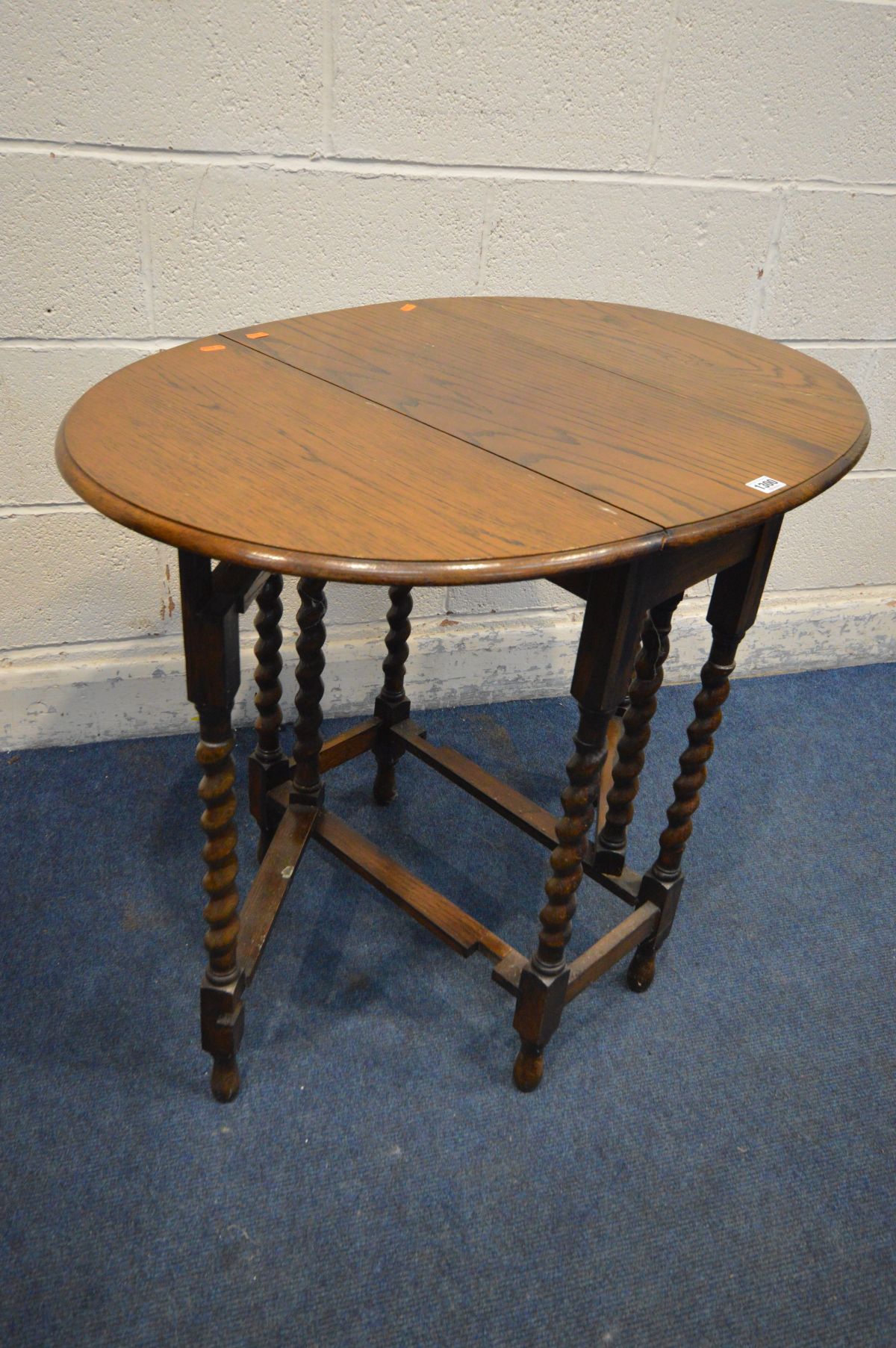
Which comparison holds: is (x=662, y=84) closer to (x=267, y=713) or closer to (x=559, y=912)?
(x=267, y=713)

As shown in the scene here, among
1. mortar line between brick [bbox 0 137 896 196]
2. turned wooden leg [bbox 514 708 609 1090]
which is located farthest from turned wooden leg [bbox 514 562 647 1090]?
mortar line between brick [bbox 0 137 896 196]

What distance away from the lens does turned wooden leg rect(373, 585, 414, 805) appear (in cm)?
171

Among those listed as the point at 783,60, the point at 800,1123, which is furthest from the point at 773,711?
the point at 783,60

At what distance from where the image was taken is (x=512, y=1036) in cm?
150

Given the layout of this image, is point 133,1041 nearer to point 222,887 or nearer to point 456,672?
point 222,887

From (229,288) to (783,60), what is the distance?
105 centimetres

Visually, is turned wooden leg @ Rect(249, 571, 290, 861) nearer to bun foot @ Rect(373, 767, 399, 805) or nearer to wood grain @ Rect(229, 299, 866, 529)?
bun foot @ Rect(373, 767, 399, 805)

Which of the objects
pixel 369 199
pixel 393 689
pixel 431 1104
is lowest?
pixel 431 1104

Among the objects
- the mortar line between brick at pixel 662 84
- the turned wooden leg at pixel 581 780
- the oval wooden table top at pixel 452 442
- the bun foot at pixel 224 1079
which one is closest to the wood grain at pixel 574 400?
the oval wooden table top at pixel 452 442

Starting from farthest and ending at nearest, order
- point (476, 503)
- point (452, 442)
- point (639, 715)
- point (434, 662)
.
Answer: point (434, 662) < point (639, 715) < point (452, 442) < point (476, 503)

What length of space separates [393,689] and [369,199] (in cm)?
83

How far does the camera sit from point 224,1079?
4.45 ft

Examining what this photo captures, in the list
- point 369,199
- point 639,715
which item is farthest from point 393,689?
point 369,199

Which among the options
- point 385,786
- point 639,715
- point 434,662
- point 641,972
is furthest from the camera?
point 434,662
